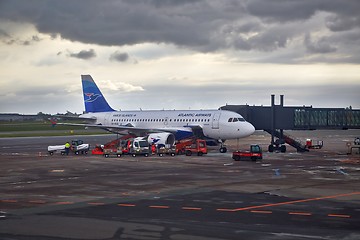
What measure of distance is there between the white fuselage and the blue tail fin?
71.8 inches

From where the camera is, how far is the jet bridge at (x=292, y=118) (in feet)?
226

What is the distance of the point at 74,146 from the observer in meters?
64.9

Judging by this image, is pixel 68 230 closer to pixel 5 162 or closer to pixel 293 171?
pixel 293 171

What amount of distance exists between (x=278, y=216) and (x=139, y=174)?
1955cm

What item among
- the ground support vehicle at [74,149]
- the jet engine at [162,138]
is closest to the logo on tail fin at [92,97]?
the jet engine at [162,138]

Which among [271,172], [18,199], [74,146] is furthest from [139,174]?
[74,146]

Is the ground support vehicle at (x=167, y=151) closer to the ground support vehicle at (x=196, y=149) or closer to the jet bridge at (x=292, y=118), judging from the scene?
the ground support vehicle at (x=196, y=149)

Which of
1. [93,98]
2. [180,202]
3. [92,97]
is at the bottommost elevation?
[180,202]

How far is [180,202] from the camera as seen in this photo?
26.0m

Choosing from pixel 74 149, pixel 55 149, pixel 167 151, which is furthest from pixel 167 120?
pixel 55 149

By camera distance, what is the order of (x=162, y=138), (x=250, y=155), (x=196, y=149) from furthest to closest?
(x=162, y=138) < (x=196, y=149) < (x=250, y=155)

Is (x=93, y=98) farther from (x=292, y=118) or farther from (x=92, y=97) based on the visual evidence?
(x=292, y=118)

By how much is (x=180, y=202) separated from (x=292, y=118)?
45.1m

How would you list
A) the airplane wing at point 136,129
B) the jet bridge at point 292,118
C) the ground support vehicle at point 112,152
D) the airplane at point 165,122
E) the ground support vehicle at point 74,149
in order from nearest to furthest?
1. the ground support vehicle at point 112,152
2. the ground support vehicle at point 74,149
3. the airplane at point 165,122
4. the jet bridge at point 292,118
5. the airplane wing at point 136,129
